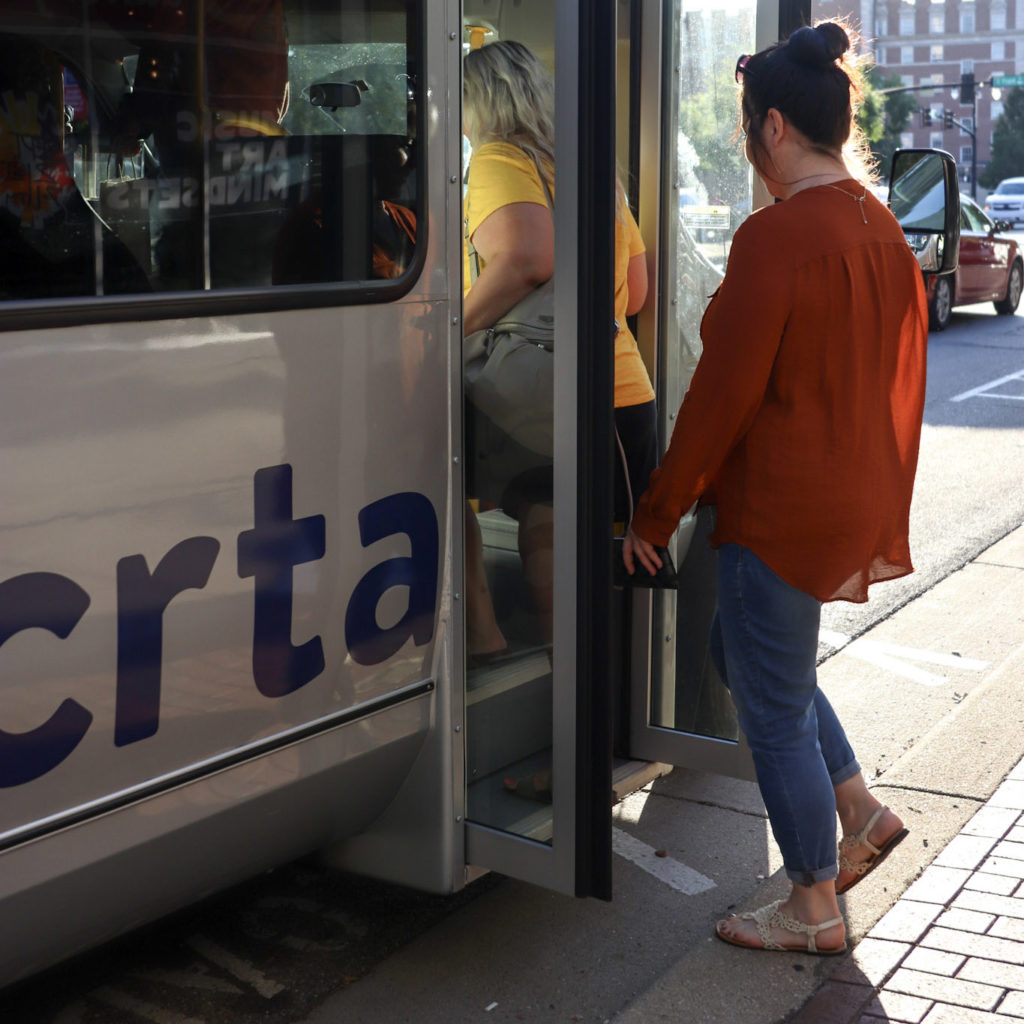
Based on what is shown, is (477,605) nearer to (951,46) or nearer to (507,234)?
(507,234)

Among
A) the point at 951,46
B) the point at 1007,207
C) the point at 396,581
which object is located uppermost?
the point at 951,46

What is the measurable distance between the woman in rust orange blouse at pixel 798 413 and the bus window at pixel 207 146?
665 millimetres

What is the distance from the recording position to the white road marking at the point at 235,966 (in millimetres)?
3023

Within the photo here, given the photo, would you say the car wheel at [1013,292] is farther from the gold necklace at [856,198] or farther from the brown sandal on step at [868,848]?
the gold necklace at [856,198]

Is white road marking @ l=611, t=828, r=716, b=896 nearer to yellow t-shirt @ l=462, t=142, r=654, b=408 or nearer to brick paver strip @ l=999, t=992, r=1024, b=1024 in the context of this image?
brick paver strip @ l=999, t=992, r=1024, b=1024

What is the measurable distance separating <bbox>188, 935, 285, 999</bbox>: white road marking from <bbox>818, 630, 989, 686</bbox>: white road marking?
2823 mm

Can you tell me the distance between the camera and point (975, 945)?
317 cm

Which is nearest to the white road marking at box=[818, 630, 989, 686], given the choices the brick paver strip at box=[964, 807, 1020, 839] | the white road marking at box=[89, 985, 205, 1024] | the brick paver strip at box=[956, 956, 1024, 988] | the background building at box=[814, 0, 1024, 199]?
the brick paver strip at box=[964, 807, 1020, 839]

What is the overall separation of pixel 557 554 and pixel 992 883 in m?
1.49

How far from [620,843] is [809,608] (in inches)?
44.2

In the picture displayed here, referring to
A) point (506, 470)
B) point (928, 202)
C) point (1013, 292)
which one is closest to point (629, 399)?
point (506, 470)

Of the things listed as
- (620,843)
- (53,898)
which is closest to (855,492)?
(620,843)

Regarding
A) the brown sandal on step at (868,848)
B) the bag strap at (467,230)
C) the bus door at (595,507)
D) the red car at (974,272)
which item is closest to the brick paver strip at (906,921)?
the brown sandal on step at (868,848)

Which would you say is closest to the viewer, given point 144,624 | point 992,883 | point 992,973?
point 144,624
